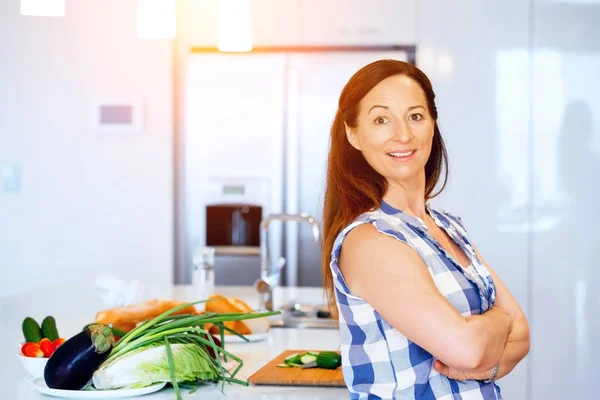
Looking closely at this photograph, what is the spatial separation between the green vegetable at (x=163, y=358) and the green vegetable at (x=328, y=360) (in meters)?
0.20

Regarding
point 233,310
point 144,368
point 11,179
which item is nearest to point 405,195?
point 144,368

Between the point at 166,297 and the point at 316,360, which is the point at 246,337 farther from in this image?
the point at 166,297

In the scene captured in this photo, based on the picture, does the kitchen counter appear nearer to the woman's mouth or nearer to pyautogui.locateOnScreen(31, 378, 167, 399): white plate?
pyautogui.locateOnScreen(31, 378, 167, 399): white plate

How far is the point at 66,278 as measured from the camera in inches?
167

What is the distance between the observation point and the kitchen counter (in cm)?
161

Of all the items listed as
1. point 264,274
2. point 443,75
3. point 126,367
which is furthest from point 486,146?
point 126,367

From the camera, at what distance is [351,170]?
5.16 ft

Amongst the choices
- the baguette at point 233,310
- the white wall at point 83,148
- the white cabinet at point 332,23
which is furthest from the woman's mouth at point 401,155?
the white wall at point 83,148

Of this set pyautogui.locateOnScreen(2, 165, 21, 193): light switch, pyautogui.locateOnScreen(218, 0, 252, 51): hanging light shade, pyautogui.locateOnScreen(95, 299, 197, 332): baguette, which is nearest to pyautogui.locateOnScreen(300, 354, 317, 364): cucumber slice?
pyautogui.locateOnScreen(95, 299, 197, 332): baguette

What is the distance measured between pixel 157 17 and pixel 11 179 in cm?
250

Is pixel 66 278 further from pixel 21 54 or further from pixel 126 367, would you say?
pixel 126 367

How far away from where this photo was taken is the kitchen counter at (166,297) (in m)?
1.61

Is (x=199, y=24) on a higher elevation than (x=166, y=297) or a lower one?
higher

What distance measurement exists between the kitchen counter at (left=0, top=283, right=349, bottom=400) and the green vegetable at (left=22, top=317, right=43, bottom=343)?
0.07 m
